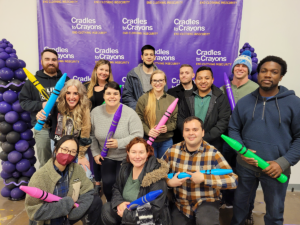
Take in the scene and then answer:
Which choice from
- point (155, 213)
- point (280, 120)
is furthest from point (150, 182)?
point (280, 120)

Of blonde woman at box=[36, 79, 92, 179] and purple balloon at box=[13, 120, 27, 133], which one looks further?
purple balloon at box=[13, 120, 27, 133]

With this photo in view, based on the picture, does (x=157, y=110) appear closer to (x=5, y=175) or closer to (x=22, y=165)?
(x=22, y=165)

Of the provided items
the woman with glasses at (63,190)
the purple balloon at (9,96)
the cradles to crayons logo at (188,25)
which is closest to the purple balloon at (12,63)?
the purple balloon at (9,96)

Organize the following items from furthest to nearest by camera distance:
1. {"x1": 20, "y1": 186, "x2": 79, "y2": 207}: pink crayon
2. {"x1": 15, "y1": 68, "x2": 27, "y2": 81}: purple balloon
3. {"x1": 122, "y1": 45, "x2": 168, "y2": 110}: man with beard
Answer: {"x1": 122, "y1": 45, "x2": 168, "y2": 110}: man with beard
{"x1": 15, "y1": 68, "x2": 27, "y2": 81}: purple balloon
{"x1": 20, "y1": 186, "x2": 79, "y2": 207}: pink crayon

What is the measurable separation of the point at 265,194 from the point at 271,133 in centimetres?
63

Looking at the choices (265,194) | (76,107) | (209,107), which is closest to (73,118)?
(76,107)

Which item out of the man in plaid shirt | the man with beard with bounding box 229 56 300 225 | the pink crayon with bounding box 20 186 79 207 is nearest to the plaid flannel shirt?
the man in plaid shirt

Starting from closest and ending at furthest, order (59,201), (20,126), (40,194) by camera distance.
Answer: (40,194), (59,201), (20,126)

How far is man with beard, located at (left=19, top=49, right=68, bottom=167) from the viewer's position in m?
2.58

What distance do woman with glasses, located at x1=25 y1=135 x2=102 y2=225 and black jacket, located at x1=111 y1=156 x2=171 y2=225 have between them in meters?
0.30

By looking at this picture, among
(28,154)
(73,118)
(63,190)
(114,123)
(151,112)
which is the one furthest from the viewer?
(28,154)

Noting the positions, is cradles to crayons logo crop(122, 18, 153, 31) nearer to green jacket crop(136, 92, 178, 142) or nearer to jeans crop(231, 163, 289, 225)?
green jacket crop(136, 92, 178, 142)

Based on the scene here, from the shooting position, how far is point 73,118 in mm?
2318

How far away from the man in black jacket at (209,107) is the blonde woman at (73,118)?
114 centimetres
